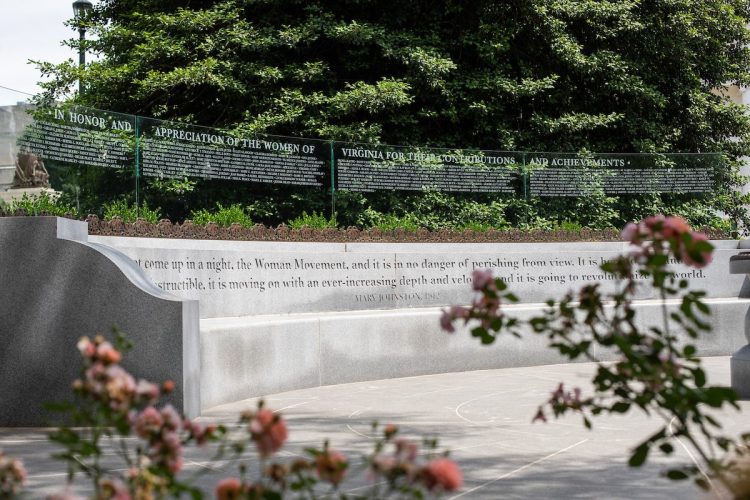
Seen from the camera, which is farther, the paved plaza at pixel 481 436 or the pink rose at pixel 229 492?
the paved plaza at pixel 481 436

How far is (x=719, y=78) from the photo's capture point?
2269 centimetres

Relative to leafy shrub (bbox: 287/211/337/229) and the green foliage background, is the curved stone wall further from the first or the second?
the green foliage background

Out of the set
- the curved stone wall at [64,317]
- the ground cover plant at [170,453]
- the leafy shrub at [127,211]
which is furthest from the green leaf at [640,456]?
the leafy shrub at [127,211]

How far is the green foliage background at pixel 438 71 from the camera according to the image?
19203mm

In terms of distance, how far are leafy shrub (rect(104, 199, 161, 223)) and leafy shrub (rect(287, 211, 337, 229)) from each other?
233 centimetres

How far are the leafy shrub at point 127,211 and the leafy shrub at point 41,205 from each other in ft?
3.01

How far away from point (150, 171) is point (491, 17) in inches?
477

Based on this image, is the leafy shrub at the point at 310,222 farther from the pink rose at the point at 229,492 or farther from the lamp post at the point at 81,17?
the pink rose at the point at 229,492

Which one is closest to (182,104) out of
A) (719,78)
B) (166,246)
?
(166,246)

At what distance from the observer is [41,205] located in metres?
8.87

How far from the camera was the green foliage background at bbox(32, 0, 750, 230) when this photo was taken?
19203mm

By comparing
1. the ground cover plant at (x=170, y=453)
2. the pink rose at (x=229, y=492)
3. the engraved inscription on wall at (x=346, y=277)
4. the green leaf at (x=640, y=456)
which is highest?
the engraved inscription on wall at (x=346, y=277)

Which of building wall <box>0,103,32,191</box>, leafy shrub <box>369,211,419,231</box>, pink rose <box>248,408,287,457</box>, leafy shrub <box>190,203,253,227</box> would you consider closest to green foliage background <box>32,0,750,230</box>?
leafy shrub <box>369,211,419,231</box>

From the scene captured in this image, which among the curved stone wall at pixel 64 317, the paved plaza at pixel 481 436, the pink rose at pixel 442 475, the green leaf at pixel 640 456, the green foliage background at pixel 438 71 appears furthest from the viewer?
the green foliage background at pixel 438 71
